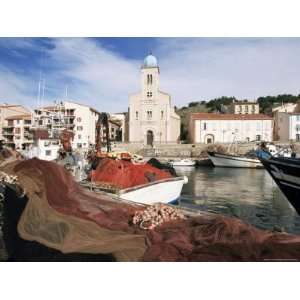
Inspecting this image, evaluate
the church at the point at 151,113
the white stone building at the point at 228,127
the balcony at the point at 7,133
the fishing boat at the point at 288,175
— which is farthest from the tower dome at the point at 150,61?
the fishing boat at the point at 288,175

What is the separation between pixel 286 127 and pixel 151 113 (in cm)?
239

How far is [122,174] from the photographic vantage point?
3.69 m

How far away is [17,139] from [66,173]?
2.42ft

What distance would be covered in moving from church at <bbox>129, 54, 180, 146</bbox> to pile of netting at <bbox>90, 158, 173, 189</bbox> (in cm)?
75

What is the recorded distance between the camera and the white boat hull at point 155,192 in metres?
3.51

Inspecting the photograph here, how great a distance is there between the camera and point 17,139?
360cm

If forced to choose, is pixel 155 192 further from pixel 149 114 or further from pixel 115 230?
pixel 149 114

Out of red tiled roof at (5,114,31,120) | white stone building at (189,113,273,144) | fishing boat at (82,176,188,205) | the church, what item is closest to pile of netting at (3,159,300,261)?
fishing boat at (82,176,188,205)

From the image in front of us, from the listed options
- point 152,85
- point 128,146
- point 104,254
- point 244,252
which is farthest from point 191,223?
point 128,146

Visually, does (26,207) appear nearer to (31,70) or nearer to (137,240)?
(137,240)

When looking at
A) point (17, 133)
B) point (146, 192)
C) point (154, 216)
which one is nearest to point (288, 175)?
point (146, 192)

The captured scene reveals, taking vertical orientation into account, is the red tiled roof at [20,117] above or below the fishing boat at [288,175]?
above

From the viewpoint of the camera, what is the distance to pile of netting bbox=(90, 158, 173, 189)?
3.65 metres

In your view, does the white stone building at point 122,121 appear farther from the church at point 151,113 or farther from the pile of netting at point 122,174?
the pile of netting at point 122,174
